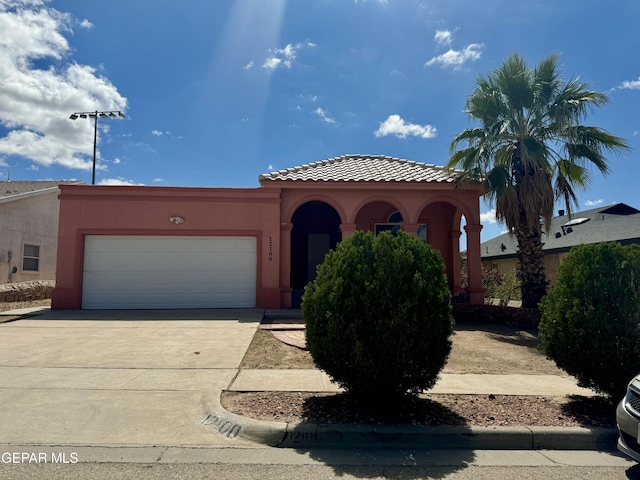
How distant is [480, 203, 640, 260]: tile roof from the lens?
1954cm

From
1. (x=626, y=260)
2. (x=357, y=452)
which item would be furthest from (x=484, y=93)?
(x=357, y=452)

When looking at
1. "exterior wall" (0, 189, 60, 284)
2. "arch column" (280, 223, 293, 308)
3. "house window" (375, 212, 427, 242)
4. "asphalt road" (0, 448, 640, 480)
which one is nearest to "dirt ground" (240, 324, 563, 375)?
"asphalt road" (0, 448, 640, 480)

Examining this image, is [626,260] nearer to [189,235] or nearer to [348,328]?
[348,328]

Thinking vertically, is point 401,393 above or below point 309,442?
above

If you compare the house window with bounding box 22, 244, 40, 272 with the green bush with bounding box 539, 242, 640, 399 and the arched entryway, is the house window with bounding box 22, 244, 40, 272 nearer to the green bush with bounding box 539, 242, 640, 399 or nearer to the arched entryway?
the arched entryway

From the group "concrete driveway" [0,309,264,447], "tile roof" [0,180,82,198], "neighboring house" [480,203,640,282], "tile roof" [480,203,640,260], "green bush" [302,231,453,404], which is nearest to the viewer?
"concrete driveway" [0,309,264,447]

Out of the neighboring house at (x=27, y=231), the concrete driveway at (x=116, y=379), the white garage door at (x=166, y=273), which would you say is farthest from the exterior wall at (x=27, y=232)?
the concrete driveway at (x=116, y=379)

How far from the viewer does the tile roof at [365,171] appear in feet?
46.1

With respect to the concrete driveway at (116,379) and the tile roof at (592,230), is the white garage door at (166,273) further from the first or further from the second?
the tile roof at (592,230)

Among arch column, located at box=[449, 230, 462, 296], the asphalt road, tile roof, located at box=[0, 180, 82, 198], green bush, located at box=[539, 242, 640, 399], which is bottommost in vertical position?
the asphalt road

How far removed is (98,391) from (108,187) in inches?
365

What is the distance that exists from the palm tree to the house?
60.8 inches

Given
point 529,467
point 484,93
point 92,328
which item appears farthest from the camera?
point 484,93

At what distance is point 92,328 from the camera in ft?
33.2
